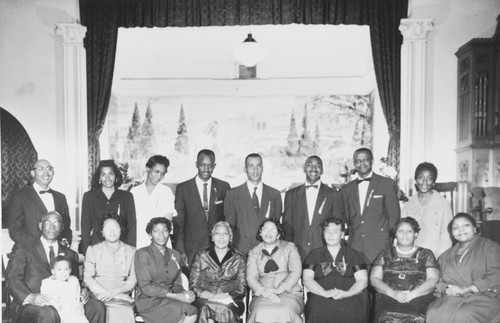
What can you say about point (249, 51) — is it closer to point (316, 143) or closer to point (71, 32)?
point (71, 32)

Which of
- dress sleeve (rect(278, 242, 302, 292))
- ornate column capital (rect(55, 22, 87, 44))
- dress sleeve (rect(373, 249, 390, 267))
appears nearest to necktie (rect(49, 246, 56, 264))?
dress sleeve (rect(278, 242, 302, 292))

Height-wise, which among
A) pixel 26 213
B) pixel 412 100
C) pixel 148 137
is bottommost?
pixel 26 213

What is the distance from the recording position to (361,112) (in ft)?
31.6

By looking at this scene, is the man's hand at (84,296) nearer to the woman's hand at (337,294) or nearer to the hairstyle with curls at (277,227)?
the hairstyle with curls at (277,227)

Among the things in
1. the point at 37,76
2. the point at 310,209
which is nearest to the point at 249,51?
the point at 37,76

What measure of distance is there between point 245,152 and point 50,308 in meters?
6.17

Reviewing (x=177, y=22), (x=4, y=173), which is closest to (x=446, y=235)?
(x=177, y=22)

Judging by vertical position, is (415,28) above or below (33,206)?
above

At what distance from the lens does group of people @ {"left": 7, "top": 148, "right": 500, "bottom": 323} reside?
400 centimetres

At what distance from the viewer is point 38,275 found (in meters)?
4.16

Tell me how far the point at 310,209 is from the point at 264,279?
733 mm

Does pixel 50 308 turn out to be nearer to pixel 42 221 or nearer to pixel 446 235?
pixel 42 221

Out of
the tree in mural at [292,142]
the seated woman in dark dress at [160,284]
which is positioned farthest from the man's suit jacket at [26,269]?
the tree in mural at [292,142]

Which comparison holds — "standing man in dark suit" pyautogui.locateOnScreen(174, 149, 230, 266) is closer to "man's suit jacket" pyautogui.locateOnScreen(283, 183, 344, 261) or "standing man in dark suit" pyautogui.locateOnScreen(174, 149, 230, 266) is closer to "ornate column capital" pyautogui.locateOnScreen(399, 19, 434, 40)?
"man's suit jacket" pyautogui.locateOnScreen(283, 183, 344, 261)
